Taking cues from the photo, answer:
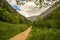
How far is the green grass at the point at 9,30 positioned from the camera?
15.6ft

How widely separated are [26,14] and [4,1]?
655 mm

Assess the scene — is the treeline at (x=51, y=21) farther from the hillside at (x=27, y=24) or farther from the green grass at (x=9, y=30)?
the green grass at (x=9, y=30)

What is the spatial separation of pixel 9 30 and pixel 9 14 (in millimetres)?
767

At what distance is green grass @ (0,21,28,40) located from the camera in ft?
15.6

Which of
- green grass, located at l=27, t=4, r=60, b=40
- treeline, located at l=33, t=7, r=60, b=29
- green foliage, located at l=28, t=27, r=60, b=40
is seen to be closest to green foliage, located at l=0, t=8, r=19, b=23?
treeline, located at l=33, t=7, r=60, b=29

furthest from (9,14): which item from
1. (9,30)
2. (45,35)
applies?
(45,35)

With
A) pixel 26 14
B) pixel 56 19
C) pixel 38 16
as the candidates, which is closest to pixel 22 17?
pixel 26 14

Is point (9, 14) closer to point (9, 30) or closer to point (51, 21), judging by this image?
point (9, 30)

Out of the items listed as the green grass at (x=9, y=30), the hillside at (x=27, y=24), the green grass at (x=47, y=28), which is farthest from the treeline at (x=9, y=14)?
the green grass at (x=47, y=28)

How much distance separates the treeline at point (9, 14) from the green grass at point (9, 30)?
302 millimetres

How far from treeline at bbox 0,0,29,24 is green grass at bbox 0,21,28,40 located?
302mm

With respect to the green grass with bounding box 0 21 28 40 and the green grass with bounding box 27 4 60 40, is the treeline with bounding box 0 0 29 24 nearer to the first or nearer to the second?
the green grass with bounding box 0 21 28 40

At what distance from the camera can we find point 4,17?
5.75 m

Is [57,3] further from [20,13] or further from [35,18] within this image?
[20,13]
